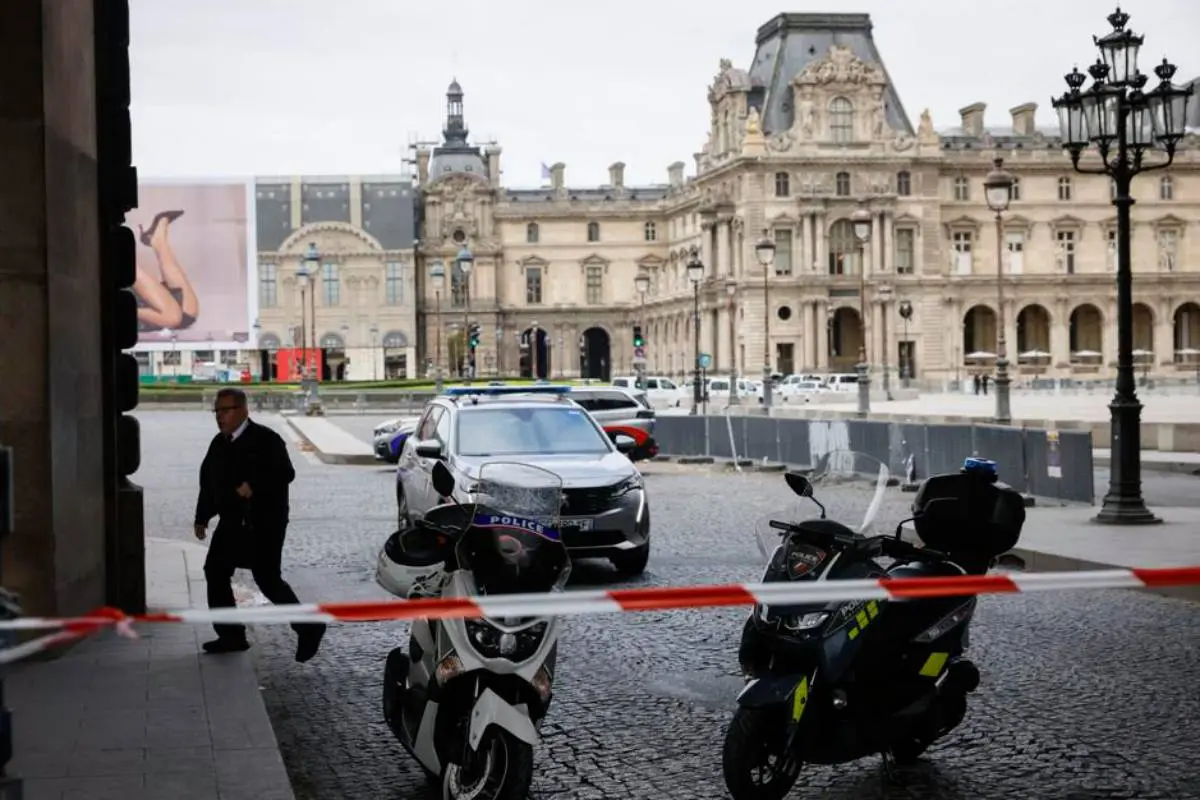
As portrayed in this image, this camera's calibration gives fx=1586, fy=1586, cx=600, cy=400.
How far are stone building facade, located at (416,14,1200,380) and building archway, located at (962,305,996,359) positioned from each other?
12 cm

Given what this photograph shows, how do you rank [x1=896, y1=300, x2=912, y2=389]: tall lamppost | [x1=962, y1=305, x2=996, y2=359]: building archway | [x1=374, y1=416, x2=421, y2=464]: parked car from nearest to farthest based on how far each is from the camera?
[x1=374, y1=416, x2=421, y2=464]: parked car → [x1=896, y1=300, x2=912, y2=389]: tall lamppost → [x1=962, y1=305, x2=996, y2=359]: building archway

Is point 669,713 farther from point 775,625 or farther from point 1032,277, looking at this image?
point 1032,277

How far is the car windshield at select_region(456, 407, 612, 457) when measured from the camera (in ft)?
45.3

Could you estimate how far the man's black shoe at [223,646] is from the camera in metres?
8.88

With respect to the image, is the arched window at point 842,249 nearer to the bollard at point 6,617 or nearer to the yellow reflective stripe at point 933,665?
the yellow reflective stripe at point 933,665

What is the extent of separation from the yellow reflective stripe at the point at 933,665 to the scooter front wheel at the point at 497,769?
5.17 ft

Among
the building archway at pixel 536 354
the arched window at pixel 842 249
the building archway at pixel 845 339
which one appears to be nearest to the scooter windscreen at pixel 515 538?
the arched window at pixel 842 249

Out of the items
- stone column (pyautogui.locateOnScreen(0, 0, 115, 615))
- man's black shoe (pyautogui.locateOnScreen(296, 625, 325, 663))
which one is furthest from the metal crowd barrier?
stone column (pyautogui.locateOnScreen(0, 0, 115, 615))

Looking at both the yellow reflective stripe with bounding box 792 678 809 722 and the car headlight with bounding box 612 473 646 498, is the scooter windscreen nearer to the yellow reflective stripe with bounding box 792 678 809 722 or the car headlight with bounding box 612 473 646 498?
the yellow reflective stripe with bounding box 792 678 809 722

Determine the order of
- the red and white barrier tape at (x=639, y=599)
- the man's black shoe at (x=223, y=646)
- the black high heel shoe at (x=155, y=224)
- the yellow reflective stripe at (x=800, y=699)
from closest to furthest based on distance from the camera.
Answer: the red and white barrier tape at (x=639, y=599)
the yellow reflective stripe at (x=800, y=699)
the man's black shoe at (x=223, y=646)
the black high heel shoe at (x=155, y=224)

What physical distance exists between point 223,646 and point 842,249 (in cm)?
8108

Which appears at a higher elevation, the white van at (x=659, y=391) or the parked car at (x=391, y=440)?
Answer: the white van at (x=659, y=391)

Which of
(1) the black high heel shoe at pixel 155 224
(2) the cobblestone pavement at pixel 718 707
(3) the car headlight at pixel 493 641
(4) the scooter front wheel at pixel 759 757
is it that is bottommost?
(2) the cobblestone pavement at pixel 718 707

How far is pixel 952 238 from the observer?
93.0 m
